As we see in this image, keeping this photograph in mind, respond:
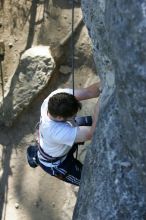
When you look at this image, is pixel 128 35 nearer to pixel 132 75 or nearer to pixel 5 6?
pixel 132 75

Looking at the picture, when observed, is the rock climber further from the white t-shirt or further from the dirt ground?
the dirt ground

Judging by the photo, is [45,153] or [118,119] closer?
[118,119]

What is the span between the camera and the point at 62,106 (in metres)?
3.46


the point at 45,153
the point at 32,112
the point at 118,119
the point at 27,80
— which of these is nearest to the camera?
the point at 118,119

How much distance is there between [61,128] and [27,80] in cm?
176

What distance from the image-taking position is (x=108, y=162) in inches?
117

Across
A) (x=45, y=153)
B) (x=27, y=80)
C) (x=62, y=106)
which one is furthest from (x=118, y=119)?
(x=27, y=80)

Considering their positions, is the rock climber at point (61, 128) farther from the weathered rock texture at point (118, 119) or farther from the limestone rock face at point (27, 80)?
the limestone rock face at point (27, 80)

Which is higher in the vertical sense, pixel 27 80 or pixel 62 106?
pixel 62 106

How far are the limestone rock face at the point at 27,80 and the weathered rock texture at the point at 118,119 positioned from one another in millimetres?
1805

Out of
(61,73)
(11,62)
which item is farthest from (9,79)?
(61,73)

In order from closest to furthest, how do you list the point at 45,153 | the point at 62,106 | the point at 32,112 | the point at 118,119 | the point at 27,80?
the point at 118,119
the point at 62,106
the point at 45,153
the point at 27,80
the point at 32,112

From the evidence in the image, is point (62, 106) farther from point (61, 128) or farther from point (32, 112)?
point (32, 112)

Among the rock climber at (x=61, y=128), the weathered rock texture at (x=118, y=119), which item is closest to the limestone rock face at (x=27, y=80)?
the rock climber at (x=61, y=128)
